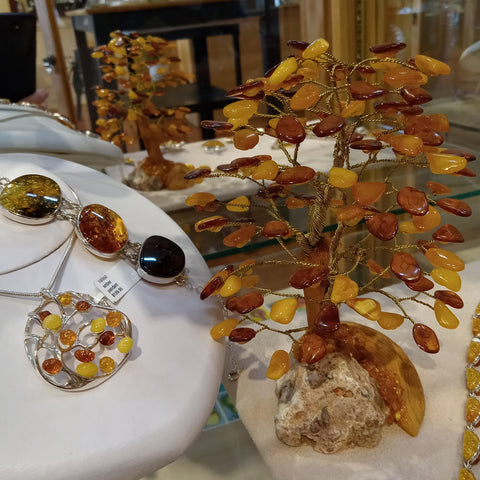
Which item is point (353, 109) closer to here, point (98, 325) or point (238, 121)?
point (238, 121)

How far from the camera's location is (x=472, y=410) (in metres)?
0.54

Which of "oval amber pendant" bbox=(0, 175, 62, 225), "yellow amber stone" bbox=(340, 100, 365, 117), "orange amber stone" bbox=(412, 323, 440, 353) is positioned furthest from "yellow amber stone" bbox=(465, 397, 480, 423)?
"oval amber pendant" bbox=(0, 175, 62, 225)

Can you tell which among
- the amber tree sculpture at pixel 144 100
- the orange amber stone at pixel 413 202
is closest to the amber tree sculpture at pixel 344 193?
the orange amber stone at pixel 413 202

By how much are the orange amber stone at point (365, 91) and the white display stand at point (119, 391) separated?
269 mm

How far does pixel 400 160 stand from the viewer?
459 millimetres

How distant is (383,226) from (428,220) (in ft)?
0.17

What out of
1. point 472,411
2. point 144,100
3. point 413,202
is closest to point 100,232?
point 413,202

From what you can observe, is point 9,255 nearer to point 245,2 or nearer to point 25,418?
point 25,418

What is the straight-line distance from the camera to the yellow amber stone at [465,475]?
0.47 meters

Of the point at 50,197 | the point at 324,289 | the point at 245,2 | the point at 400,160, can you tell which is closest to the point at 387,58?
the point at 400,160

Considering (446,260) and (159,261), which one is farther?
(159,261)

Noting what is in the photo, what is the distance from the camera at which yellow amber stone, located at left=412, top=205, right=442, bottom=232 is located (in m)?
0.41

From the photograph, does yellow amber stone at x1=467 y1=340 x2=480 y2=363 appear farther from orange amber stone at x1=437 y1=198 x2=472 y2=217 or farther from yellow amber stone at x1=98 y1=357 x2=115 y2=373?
yellow amber stone at x1=98 y1=357 x2=115 y2=373

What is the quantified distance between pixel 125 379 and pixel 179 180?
56cm
